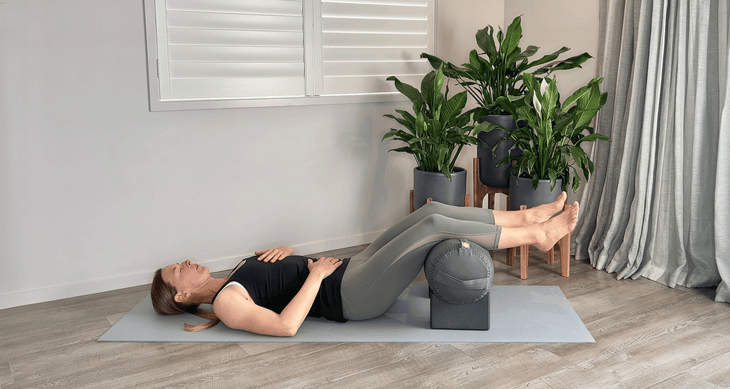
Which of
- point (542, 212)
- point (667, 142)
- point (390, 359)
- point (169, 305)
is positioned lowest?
point (390, 359)

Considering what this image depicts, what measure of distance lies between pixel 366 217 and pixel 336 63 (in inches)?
38.0

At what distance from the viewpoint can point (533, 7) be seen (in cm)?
383

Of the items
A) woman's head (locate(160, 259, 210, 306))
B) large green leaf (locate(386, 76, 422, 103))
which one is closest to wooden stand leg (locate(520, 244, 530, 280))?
large green leaf (locate(386, 76, 422, 103))

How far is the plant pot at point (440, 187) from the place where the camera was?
3.32m

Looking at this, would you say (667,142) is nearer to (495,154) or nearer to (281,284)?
(495,154)

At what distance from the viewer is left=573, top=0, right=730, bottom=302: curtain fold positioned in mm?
2850

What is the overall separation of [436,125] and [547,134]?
585 millimetres

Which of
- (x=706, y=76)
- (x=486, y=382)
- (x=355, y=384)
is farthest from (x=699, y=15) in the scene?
(x=355, y=384)

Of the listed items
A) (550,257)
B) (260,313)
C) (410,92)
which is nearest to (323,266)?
(260,313)

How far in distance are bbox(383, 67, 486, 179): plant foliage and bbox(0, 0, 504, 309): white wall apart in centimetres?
46

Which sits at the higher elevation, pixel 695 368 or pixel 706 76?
pixel 706 76

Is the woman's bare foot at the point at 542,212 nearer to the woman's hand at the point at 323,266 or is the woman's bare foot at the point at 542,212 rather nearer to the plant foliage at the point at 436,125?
the plant foliage at the point at 436,125

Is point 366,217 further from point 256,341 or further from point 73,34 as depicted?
point 73,34

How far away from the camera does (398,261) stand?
7.61 ft
